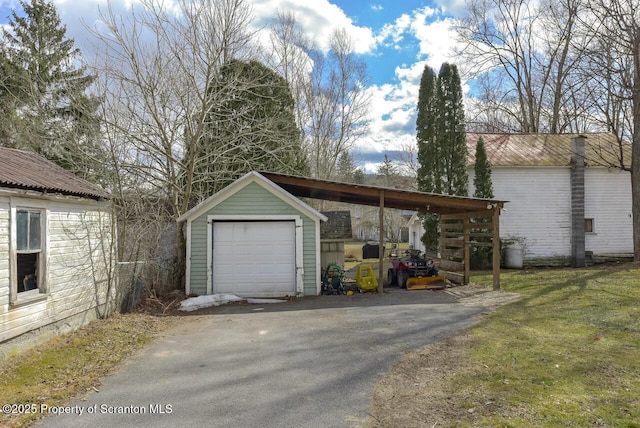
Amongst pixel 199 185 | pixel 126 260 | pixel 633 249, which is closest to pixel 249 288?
pixel 126 260

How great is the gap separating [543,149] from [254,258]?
51.5 feet

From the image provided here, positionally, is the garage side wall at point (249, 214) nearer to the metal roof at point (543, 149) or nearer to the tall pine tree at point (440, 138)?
the tall pine tree at point (440, 138)

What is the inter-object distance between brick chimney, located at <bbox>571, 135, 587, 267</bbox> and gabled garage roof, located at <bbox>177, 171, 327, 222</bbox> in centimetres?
1282

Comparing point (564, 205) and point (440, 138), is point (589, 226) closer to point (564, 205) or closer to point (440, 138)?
point (564, 205)

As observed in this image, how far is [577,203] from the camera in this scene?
17969 mm

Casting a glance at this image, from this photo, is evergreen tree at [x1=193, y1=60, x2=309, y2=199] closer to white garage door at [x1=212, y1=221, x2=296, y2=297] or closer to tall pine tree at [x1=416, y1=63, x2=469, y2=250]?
white garage door at [x1=212, y1=221, x2=296, y2=297]

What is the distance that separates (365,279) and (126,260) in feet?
21.3

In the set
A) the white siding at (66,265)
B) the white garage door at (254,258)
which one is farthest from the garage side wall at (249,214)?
the white siding at (66,265)

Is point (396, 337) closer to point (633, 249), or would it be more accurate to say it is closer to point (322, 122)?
point (633, 249)

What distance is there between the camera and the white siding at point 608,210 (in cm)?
1825

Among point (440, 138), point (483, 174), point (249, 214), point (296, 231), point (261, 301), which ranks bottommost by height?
point (261, 301)

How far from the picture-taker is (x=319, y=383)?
16.1 feet

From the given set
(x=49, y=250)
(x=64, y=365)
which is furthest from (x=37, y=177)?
(x=64, y=365)

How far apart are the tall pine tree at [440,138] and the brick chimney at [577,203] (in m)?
4.73
